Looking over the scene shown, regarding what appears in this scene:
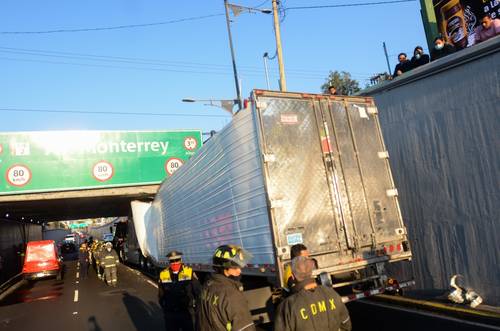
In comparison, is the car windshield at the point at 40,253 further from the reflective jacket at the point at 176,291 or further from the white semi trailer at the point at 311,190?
the reflective jacket at the point at 176,291

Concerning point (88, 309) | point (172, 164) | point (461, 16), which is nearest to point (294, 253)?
point (88, 309)

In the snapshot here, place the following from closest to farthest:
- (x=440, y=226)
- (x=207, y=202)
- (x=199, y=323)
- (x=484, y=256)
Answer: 1. (x=199, y=323)
2. (x=484, y=256)
3. (x=440, y=226)
4. (x=207, y=202)

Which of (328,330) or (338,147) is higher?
(338,147)

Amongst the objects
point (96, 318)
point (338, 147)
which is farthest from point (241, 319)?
point (96, 318)

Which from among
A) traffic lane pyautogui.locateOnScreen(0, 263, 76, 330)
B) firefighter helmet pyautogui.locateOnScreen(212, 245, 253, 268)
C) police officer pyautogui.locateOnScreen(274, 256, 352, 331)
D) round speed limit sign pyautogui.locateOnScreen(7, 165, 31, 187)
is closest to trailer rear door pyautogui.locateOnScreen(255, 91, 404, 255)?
firefighter helmet pyautogui.locateOnScreen(212, 245, 253, 268)

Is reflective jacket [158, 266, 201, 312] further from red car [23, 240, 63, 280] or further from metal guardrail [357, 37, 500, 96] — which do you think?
red car [23, 240, 63, 280]

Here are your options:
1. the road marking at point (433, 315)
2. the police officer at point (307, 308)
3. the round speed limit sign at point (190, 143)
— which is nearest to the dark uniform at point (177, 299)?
the road marking at point (433, 315)

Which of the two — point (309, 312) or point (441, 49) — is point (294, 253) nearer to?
point (309, 312)

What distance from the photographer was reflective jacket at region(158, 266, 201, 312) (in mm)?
6586

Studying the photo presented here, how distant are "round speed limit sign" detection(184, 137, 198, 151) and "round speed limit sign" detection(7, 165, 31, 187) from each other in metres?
6.89

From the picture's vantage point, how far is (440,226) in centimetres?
826

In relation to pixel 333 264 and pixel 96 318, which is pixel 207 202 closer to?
pixel 333 264

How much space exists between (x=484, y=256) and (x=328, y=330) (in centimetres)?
562

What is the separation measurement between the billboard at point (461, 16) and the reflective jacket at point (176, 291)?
865cm
